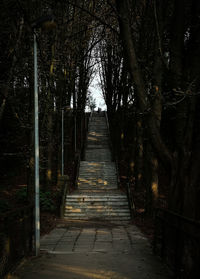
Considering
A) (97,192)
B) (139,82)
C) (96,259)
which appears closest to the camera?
(96,259)

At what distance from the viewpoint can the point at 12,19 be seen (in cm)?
1047

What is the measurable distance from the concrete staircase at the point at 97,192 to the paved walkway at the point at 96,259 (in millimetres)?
4087

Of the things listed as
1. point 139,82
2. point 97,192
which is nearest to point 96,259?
point 139,82

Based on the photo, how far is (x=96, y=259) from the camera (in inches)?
267

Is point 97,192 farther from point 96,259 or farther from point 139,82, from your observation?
point 139,82

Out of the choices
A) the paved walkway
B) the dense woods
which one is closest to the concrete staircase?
the dense woods

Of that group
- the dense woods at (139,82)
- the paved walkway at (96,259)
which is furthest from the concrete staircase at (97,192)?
the paved walkway at (96,259)

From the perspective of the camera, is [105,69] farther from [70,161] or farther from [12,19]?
[12,19]

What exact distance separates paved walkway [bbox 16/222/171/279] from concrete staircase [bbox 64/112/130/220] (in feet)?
13.4

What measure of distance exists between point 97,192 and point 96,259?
11.3 m

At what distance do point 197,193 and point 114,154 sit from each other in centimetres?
1866

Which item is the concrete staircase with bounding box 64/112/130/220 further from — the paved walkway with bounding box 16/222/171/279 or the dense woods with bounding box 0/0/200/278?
the paved walkway with bounding box 16/222/171/279

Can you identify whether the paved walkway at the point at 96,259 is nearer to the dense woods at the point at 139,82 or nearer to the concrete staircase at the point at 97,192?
the dense woods at the point at 139,82

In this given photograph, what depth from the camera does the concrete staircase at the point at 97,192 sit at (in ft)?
50.0
